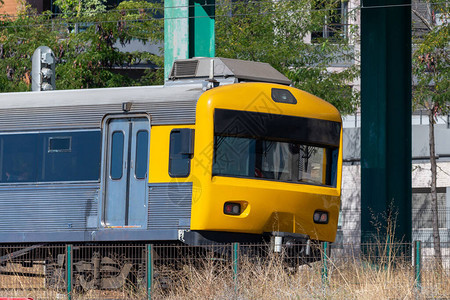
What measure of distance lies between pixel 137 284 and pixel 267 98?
4.11 m

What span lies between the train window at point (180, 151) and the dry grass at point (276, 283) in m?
1.64

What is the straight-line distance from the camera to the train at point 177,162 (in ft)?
52.7

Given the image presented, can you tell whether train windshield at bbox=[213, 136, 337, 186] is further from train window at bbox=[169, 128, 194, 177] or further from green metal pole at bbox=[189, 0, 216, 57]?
green metal pole at bbox=[189, 0, 216, 57]

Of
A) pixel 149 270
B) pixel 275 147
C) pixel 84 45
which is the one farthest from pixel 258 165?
pixel 84 45

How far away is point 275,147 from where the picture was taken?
16.7 meters

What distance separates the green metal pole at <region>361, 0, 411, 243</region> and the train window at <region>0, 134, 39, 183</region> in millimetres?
8323

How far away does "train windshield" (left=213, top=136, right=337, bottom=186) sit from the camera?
1616cm

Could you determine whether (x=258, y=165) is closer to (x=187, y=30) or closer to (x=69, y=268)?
(x=69, y=268)

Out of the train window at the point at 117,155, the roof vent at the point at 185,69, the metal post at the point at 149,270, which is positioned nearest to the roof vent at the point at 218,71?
the roof vent at the point at 185,69

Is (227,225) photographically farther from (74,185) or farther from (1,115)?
(1,115)

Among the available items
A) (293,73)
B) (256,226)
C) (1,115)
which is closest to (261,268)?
(256,226)

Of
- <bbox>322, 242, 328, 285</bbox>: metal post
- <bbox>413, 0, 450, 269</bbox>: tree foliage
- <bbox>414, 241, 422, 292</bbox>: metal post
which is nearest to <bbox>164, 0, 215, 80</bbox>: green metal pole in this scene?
<bbox>322, 242, 328, 285</bbox>: metal post

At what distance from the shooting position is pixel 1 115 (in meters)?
18.0

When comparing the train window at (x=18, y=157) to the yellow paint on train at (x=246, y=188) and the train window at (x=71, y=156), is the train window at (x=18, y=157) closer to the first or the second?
the train window at (x=71, y=156)
